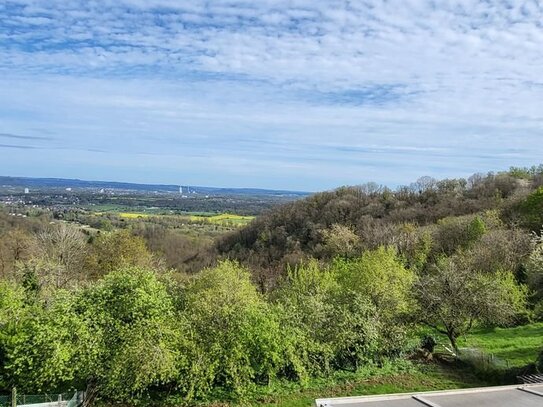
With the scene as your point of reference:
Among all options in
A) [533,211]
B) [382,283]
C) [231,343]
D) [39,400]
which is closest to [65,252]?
[39,400]

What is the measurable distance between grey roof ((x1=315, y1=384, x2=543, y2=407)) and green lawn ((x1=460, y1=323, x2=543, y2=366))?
6880 mm

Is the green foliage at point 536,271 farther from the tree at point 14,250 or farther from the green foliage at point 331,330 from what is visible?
the tree at point 14,250

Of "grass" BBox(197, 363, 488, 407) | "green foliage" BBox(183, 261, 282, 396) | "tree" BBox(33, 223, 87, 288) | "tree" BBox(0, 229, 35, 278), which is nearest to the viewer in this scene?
"green foliage" BBox(183, 261, 282, 396)

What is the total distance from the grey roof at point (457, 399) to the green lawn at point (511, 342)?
688cm

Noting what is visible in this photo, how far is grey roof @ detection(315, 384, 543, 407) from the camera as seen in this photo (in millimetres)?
15875

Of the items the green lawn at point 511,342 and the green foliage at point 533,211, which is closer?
the green lawn at point 511,342

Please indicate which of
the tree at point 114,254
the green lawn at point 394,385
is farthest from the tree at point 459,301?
the tree at point 114,254

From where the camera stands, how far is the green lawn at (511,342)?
2469cm

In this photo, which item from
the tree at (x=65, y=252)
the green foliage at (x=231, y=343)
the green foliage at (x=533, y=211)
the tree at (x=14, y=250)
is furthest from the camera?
the green foliage at (x=533, y=211)

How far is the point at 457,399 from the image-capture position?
16453 millimetres

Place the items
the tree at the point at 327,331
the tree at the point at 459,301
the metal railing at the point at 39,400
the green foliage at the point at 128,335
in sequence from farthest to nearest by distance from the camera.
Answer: the tree at the point at 459,301 < the tree at the point at 327,331 < the green foliage at the point at 128,335 < the metal railing at the point at 39,400

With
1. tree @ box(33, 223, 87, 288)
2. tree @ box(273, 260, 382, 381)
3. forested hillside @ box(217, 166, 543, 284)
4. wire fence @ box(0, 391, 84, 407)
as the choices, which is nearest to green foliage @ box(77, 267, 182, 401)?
wire fence @ box(0, 391, 84, 407)

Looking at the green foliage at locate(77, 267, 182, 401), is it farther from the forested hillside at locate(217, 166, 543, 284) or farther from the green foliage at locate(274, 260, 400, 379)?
the forested hillside at locate(217, 166, 543, 284)

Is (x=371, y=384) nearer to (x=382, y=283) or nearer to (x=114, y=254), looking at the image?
(x=382, y=283)
